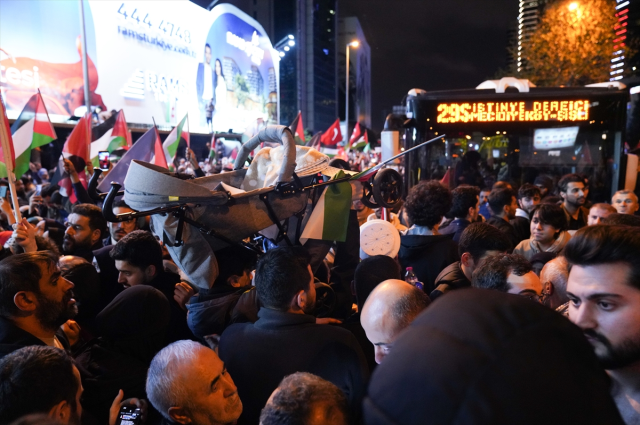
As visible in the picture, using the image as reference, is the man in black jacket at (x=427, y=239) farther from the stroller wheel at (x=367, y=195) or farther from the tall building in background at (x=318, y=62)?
the tall building in background at (x=318, y=62)

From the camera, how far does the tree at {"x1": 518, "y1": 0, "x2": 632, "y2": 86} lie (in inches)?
827

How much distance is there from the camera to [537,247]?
442cm

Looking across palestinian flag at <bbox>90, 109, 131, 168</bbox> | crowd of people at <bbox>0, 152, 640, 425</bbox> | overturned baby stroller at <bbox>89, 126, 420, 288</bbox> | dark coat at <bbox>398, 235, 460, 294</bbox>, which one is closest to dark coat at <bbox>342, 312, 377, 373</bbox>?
crowd of people at <bbox>0, 152, 640, 425</bbox>

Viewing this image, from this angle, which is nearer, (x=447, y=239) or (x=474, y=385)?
(x=474, y=385)

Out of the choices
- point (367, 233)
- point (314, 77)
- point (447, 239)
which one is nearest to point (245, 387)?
point (367, 233)

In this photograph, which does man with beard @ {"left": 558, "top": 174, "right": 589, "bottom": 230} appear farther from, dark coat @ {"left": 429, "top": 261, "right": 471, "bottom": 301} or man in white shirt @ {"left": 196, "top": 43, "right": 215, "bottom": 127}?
man in white shirt @ {"left": 196, "top": 43, "right": 215, "bottom": 127}

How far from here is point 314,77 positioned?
7825 cm

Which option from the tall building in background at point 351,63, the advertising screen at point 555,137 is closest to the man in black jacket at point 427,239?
the advertising screen at point 555,137

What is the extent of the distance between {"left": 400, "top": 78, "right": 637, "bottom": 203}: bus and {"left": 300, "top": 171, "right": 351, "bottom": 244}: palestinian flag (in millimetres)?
4668

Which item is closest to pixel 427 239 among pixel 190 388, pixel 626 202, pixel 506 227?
pixel 506 227

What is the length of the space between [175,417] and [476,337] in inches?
60.4

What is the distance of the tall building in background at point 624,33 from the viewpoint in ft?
70.6

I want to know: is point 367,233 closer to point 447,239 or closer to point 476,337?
point 447,239

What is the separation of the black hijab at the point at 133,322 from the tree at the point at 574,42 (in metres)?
23.8
